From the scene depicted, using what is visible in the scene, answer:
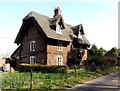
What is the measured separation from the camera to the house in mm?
41406

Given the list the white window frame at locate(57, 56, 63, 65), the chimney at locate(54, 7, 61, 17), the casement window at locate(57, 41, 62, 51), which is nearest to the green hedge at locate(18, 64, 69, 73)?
the white window frame at locate(57, 56, 63, 65)

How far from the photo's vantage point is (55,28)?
43844 mm

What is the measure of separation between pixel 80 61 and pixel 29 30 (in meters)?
12.3

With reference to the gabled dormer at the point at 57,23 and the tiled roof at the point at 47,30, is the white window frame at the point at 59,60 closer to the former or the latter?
the tiled roof at the point at 47,30

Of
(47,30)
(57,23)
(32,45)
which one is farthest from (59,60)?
(57,23)

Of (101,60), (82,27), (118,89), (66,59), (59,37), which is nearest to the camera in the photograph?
(118,89)

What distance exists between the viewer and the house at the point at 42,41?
41.4 m

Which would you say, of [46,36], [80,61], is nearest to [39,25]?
[46,36]

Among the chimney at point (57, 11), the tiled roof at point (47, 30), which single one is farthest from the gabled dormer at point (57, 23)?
the chimney at point (57, 11)

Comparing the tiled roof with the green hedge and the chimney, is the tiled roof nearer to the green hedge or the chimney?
the chimney

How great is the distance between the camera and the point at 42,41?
41938 mm

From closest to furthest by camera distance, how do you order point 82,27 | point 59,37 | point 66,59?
point 59,37 → point 66,59 → point 82,27

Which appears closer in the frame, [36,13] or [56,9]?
[36,13]

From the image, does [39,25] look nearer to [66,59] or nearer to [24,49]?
[24,49]
